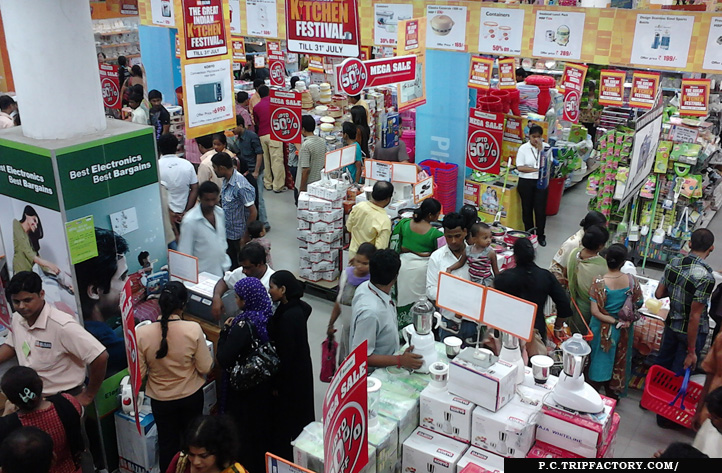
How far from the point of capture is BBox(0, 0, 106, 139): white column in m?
4.00

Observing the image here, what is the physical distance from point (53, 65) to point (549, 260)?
631cm

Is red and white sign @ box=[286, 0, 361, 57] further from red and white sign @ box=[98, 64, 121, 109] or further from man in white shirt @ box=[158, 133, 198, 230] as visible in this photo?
red and white sign @ box=[98, 64, 121, 109]

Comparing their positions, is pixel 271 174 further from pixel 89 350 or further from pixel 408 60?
pixel 89 350

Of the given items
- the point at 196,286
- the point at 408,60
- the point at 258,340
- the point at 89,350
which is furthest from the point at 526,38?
the point at 89,350

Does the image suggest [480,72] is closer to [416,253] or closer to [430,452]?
[416,253]

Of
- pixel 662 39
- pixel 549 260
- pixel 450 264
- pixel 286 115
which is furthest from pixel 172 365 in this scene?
pixel 662 39

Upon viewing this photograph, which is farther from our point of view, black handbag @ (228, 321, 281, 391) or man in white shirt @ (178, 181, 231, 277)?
man in white shirt @ (178, 181, 231, 277)

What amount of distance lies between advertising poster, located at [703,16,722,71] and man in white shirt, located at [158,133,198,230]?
5435 millimetres

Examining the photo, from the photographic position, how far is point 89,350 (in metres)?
4.00

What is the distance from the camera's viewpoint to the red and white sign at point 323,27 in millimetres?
6449

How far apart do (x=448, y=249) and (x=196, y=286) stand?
2019 millimetres

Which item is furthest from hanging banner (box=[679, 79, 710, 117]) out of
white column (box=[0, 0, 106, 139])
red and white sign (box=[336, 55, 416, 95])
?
white column (box=[0, 0, 106, 139])

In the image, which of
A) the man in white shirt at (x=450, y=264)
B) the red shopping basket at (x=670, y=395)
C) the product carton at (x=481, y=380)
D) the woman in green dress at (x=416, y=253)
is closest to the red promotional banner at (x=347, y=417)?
the product carton at (x=481, y=380)

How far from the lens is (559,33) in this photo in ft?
24.8
